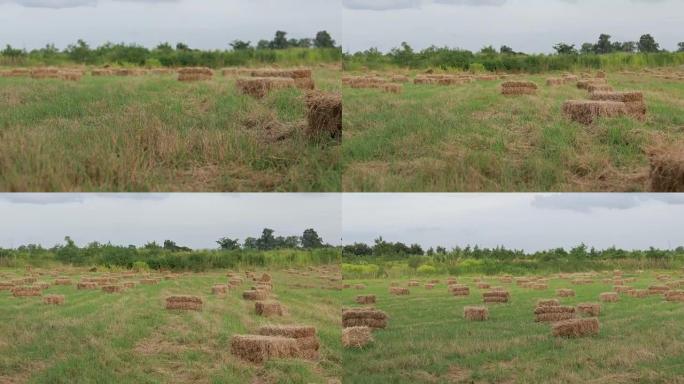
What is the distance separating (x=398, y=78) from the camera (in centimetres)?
2477

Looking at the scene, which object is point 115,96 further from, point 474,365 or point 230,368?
point 474,365

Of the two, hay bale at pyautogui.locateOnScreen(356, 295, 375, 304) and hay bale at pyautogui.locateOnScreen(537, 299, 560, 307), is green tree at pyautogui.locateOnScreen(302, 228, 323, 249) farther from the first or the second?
hay bale at pyautogui.locateOnScreen(537, 299, 560, 307)

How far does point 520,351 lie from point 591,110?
447 cm

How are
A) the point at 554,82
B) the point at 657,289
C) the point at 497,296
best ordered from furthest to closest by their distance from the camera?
the point at 554,82
the point at 497,296
the point at 657,289

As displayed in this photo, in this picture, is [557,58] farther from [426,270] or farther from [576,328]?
[576,328]

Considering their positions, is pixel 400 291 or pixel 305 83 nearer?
pixel 305 83

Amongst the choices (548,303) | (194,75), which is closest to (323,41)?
(194,75)

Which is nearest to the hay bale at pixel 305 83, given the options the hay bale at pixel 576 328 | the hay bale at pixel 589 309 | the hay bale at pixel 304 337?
the hay bale at pixel 304 337

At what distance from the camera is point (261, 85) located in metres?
18.7

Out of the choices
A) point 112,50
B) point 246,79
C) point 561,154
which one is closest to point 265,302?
point 246,79

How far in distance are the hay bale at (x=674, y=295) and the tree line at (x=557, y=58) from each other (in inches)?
462

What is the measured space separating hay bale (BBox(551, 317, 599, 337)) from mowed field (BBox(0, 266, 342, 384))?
12.0 ft

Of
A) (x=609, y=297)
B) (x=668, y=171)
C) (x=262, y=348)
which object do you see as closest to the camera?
(x=668, y=171)

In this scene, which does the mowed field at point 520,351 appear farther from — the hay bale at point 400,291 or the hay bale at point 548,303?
the hay bale at point 400,291
